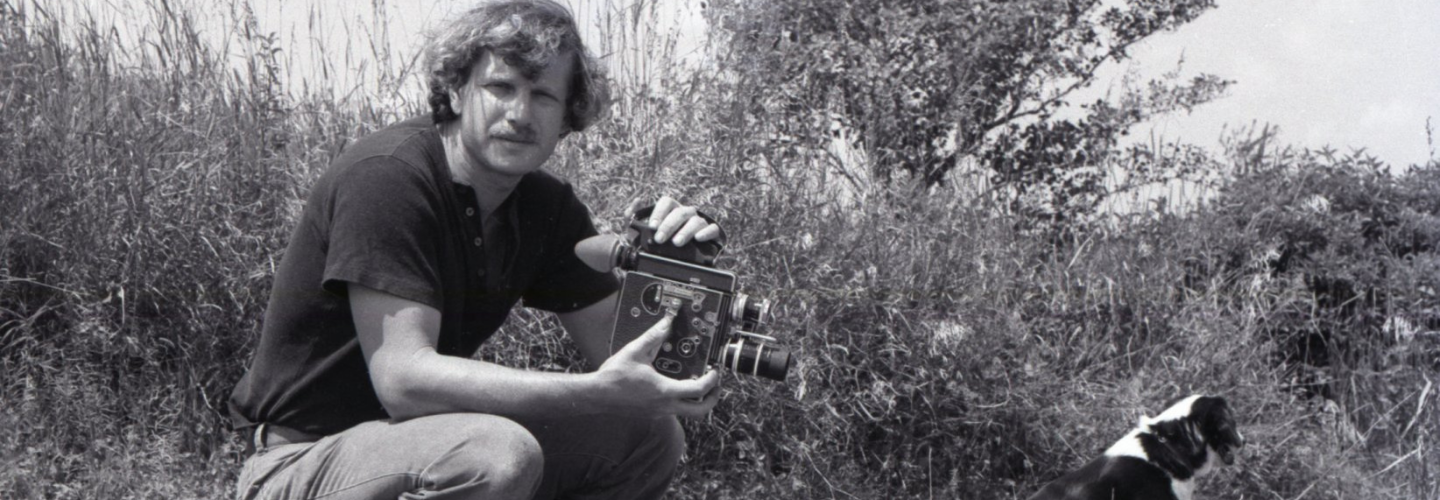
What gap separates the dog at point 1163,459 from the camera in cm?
346

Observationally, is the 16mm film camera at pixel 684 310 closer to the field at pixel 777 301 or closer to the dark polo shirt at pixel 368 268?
the dark polo shirt at pixel 368 268

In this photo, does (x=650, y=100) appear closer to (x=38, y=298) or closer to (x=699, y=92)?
(x=699, y=92)

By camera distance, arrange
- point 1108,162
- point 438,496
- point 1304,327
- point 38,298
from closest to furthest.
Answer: point 438,496
point 38,298
point 1304,327
point 1108,162

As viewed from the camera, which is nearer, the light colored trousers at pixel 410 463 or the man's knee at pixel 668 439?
the light colored trousers at pixel 410 463

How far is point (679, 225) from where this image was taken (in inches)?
89.2

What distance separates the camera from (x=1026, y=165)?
5.61 meters

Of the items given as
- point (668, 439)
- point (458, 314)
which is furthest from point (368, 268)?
point (668, 439)

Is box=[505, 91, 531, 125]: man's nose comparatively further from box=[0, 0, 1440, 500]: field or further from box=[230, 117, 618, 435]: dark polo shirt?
box=[0, 0, 1440, 500]: field

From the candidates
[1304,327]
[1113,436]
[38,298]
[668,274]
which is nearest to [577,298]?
[668,274]

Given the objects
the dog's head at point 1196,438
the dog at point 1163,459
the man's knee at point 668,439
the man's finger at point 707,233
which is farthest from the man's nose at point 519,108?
the dog's head at point 1196,438

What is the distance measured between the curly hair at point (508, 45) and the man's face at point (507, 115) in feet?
0.06

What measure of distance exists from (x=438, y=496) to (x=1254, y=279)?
3472 millimetres

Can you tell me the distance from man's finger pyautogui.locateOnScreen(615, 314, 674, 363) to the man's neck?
455 mm

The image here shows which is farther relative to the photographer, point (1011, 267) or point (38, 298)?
point (1011, 267)
